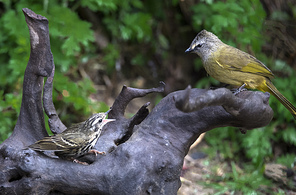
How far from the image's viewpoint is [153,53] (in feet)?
24.1

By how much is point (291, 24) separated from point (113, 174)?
4.49 m

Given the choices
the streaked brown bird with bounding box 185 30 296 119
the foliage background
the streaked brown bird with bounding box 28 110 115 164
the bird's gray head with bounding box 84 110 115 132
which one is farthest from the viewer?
the foliage background

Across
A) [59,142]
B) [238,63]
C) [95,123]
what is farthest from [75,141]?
[238,63]

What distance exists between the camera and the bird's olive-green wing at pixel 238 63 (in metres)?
3.95

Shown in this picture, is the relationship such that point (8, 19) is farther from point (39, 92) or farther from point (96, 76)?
point (39, 92)

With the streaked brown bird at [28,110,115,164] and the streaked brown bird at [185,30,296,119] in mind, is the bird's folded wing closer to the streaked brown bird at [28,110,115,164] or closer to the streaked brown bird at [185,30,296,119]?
the streaked brown bird at [28,110,115,164]

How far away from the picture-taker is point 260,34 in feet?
19.4

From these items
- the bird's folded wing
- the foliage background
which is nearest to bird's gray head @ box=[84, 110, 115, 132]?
the bird's folded wing

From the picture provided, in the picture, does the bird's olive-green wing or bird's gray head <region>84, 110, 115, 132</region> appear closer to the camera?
bird's gray head <region>84, 110, 115, 132</region>

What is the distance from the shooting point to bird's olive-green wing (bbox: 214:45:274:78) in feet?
13.0

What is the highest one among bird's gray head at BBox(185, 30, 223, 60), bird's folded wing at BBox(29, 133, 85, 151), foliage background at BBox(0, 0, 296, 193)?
bird's gray head at BBox(185, 30, 223, 60)

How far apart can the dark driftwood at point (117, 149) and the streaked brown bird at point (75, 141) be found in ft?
0.27

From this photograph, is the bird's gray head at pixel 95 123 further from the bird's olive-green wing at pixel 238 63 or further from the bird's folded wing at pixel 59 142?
the bird's olive-green wing at pixel 238 63

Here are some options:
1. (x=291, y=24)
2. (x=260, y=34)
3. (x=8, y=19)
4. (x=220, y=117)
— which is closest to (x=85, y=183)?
(x=220, y=117)
